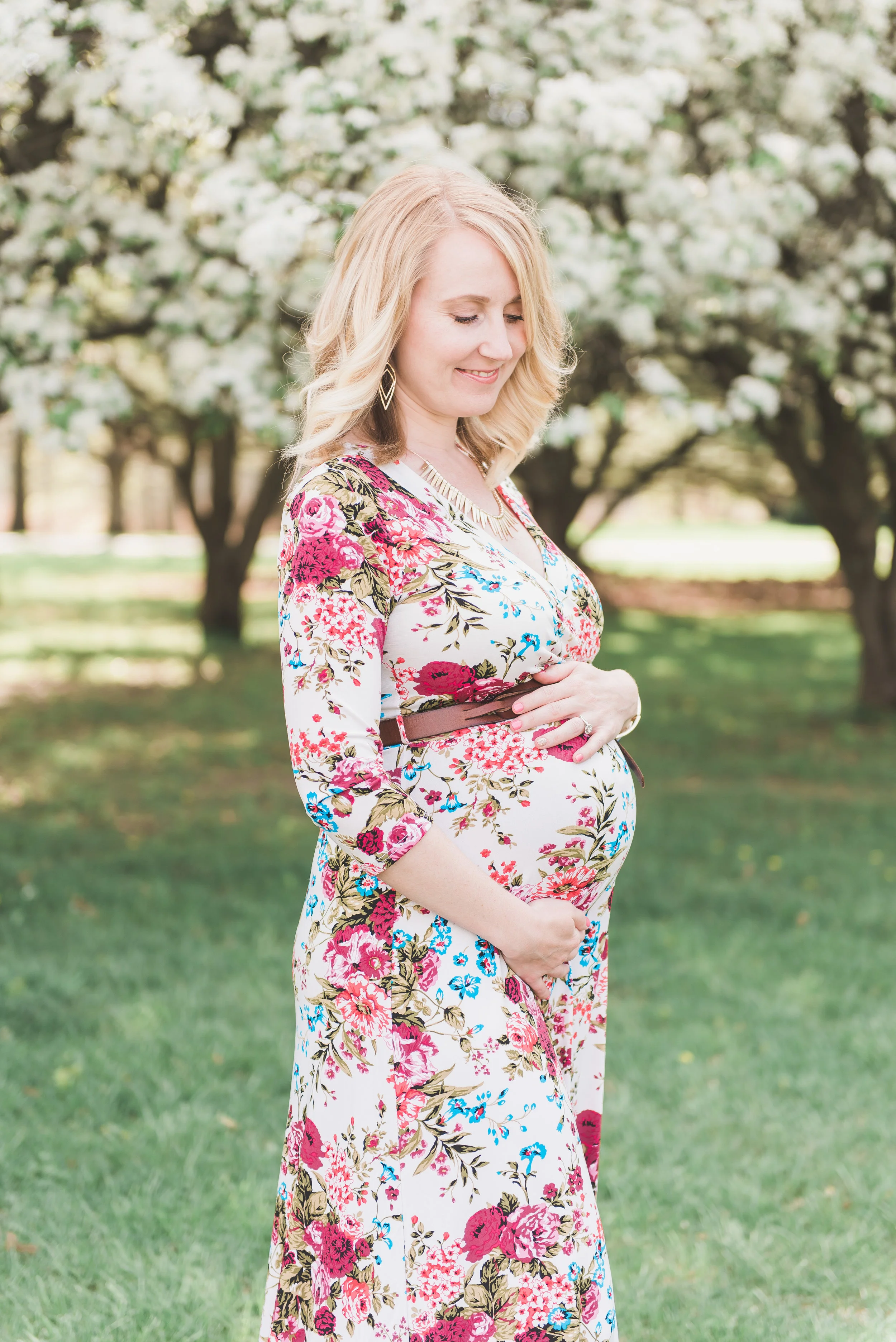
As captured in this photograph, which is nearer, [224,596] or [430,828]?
[430,828]

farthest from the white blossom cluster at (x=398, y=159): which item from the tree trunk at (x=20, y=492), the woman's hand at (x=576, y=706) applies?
the tree trunk at (x=20, y=492)

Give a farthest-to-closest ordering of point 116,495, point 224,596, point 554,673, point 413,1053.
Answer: point 116,495, point 224,596, point 554,673, point 413,1053

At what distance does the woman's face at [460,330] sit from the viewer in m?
2.09

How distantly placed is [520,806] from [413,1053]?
41cm

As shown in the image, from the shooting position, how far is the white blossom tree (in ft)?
16.9

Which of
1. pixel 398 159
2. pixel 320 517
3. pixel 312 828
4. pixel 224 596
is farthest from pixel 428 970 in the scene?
pixel 224 596

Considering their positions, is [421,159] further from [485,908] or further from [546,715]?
[485,908]

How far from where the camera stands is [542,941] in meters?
2.04

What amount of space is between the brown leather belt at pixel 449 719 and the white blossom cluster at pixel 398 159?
10.5 feet

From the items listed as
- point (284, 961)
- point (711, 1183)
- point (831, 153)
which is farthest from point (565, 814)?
point (831, 153)

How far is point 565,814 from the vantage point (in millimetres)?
2180

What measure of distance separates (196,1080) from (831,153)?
A: 4.57m

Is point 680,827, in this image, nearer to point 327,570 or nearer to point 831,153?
point 831,153

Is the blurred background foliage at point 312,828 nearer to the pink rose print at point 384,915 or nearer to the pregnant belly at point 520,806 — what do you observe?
the pregnant belly at point 520,806
